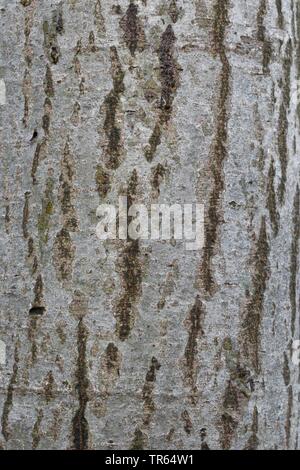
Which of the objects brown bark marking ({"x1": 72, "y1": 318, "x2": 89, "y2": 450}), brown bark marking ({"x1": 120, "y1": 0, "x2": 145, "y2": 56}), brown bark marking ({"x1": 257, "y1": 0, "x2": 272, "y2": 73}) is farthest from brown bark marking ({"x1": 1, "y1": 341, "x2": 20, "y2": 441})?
brown bark marking ({"x1": 257, "y1": 0, "x2": 272, "y2": 73})

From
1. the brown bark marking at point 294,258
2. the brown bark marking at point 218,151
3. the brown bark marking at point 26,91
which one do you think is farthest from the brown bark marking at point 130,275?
the brown bark marking at point 294,258

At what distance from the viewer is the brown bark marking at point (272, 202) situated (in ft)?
4.10

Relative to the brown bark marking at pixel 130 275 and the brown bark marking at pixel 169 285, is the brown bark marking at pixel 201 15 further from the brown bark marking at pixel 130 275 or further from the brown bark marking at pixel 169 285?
the brown bark marking at pixel 169 285

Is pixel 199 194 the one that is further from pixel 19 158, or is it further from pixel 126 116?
pixel 19 158

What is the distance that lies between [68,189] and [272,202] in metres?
0.37

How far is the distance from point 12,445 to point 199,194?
1.77 ft

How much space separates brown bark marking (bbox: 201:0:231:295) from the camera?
118 cm

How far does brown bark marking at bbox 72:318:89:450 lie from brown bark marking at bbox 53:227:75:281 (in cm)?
8

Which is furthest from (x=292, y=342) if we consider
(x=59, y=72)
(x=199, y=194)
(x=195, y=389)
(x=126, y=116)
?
(x=59, y=72)

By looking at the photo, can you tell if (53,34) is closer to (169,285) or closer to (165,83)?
(165,83)

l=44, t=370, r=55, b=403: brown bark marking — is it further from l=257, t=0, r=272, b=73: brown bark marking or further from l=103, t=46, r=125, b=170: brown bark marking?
l=257, t=0, r=272, b=73: brown bark marking

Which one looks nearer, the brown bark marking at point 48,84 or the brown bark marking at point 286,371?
the brown bark marking at point 48,84

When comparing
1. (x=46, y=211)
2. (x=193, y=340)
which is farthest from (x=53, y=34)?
(x=193, y=340)

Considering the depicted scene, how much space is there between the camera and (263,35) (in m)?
1.24
